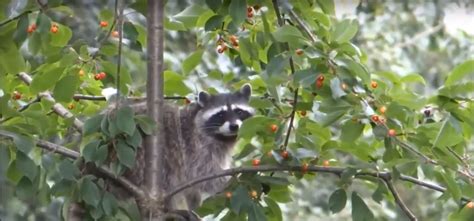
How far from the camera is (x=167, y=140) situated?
3.70m

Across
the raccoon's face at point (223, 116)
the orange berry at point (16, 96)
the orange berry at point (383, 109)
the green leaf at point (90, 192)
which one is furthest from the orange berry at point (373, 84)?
the raccoon's face at point (223, 116)

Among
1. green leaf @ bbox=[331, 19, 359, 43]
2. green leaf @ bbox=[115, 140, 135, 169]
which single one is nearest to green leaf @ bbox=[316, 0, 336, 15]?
green leaf @ bbox=[331, 19, 359, 43]

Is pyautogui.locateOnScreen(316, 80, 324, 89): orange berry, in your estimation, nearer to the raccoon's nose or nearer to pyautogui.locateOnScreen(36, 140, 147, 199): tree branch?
pyautogui.locateOnScreen(36, 140, 147, 199): tree branch

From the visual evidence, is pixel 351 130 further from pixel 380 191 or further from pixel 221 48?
pixel 221 48

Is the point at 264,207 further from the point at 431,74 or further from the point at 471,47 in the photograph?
the point at 431,74

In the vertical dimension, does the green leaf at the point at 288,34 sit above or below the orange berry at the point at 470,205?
above

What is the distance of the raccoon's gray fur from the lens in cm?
385

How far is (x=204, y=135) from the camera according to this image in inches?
177

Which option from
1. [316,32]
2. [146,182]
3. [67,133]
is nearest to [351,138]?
A: [316,32]

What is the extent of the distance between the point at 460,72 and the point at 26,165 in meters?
1.12

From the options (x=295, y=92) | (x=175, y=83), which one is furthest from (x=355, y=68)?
(x=175, y=83)

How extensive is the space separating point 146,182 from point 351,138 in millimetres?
554

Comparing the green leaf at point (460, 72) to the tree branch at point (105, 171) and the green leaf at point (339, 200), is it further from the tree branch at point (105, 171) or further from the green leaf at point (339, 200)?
the tree branch at point (105, 171)

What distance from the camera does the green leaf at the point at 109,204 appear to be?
8.57 ft
